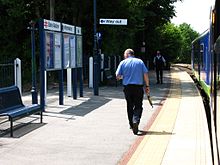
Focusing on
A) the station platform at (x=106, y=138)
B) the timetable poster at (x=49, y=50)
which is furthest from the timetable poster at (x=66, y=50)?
the station platform at (x=106, y=138)

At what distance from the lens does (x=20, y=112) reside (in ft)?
33.3

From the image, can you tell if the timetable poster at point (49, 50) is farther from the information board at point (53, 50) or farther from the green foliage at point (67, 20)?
the green foliage at point (67, 20)

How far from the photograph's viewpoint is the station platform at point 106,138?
7.71 metres

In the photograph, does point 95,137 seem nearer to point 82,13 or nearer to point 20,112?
point 20,112

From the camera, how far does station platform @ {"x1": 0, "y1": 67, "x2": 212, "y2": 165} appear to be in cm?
771

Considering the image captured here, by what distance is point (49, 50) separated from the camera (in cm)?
1408

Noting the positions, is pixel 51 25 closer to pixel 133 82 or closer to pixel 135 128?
pixel 133 82

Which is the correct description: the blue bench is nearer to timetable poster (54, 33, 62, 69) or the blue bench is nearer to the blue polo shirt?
the blue polo shirt

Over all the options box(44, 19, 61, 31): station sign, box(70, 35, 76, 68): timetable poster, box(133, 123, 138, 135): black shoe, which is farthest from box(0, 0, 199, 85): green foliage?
box(133, 123, 138, 135): black shoe

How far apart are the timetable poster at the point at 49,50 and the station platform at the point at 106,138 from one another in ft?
4.19

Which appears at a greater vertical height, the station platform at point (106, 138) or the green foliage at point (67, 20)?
the green foliage at point (67, 20)

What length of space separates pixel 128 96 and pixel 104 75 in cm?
1466

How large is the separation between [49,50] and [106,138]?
5117 mm

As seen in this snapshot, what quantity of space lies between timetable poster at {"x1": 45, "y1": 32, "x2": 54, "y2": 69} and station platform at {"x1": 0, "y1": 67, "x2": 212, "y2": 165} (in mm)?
1276
